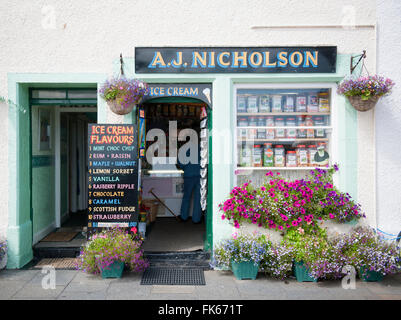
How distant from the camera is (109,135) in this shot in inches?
225

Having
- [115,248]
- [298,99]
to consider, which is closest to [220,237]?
[115,248]

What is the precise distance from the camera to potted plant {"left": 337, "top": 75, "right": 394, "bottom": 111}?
5.48 metres

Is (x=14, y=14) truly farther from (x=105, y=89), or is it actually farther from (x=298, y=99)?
(x=298, y=99)

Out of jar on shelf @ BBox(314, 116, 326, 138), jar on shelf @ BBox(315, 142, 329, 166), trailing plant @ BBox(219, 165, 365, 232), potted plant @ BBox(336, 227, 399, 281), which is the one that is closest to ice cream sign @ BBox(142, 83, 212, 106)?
trailing plant @ BBox(219, 165, 365, 232)

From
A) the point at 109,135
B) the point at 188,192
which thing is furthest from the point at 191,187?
the point at 109,135

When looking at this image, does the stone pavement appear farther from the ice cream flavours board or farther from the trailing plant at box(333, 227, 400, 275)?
the ice cream flavours board

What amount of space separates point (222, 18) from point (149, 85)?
1.61 m

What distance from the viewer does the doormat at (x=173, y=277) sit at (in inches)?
213

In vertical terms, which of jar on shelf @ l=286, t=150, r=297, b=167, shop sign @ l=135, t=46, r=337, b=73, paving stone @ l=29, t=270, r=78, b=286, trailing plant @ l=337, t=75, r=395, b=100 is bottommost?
paving stone @ l=29, t=270, r=78, b=286

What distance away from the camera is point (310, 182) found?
5934mm

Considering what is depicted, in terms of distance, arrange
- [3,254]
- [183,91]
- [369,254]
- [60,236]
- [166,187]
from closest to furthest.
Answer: [369,254] → [3,254] → [183,91] → [60,236] → [166,187]

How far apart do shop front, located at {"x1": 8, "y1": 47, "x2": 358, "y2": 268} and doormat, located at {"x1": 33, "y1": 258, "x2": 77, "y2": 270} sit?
0.26 meters

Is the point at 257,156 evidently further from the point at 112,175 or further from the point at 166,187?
the point at 166,187

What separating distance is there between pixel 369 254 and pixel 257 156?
7.40 ft
